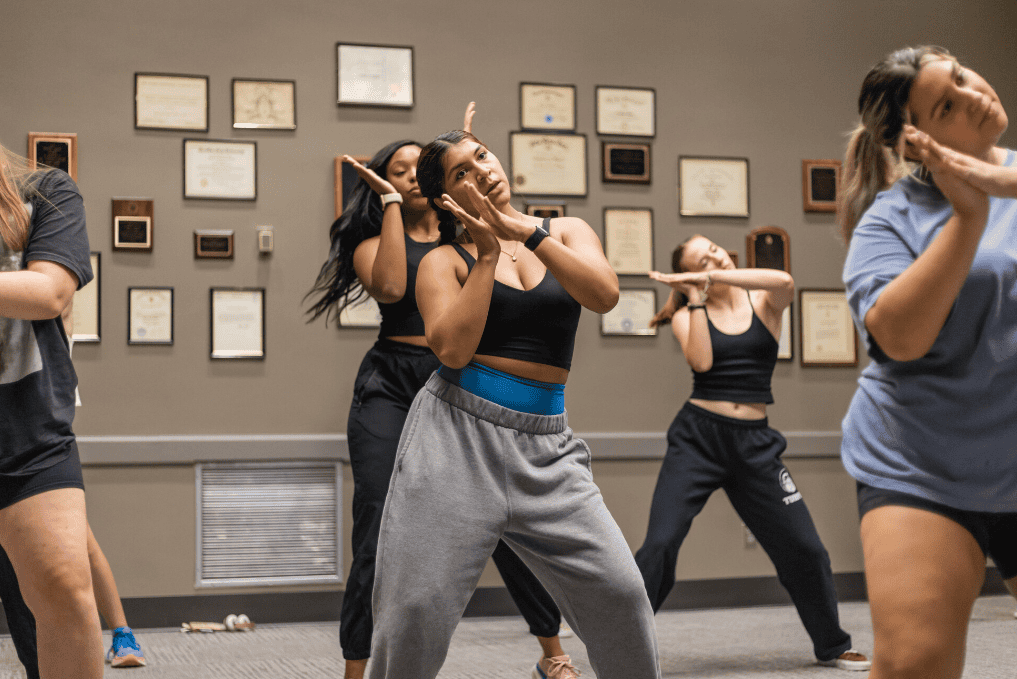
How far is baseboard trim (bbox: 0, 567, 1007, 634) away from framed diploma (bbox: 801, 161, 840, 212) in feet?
6.33

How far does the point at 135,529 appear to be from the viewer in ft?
13.1

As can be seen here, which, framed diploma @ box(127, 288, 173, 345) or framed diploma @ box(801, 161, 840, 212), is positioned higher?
framed diploma @ box(801, 161, 840, 212)

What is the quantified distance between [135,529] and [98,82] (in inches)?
79.3

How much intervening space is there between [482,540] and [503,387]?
287mm

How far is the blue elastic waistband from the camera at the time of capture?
173 centimetres

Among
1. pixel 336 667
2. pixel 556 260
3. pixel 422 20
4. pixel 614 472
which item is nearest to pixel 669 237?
pixel 614 472

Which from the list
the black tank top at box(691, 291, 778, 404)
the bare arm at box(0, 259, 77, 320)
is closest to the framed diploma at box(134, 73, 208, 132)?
the black tank top at box(691, 291, 778, 404)

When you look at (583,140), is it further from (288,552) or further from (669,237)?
(288,552)

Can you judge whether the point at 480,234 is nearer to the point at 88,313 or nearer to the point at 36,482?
the point at 36,482

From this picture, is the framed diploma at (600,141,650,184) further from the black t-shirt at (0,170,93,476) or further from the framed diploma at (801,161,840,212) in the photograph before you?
the black t-shirt at (0,170,93,476)

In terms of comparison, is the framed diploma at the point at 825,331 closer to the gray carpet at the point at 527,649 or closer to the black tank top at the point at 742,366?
the gray carpet at the point at 527,649

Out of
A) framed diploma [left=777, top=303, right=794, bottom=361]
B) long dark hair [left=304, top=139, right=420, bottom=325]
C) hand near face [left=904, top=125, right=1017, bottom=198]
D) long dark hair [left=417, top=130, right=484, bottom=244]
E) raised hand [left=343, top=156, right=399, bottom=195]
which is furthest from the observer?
framed diploma [left=777, top=303, right=794, bottom=361]

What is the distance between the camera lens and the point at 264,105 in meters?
4.23

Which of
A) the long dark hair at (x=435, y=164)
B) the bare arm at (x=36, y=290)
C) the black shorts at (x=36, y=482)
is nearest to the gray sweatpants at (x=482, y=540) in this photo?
the long dark hair at (x=435, y=164)
